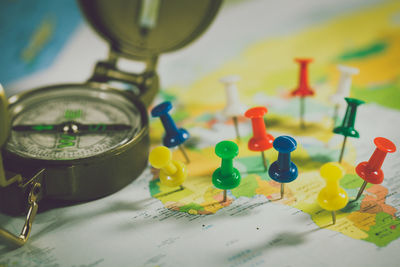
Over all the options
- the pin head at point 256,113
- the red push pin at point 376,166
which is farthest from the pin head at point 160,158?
the red push pin at point 376,166

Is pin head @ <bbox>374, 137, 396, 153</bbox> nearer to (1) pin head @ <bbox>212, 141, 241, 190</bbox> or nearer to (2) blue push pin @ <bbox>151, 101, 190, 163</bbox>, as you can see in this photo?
(1) pin head @ <bbox>212, 141, 241, 190</bbox>

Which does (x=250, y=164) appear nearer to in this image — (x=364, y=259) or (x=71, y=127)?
(x=364, y=259)

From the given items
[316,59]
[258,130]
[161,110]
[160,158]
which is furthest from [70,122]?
[316,59]

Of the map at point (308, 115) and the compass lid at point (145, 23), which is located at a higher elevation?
the compass lid at point (145, 23)

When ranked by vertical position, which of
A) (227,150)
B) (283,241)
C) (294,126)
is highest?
(227,150)

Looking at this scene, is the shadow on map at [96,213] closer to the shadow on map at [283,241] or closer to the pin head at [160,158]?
the pin head at [160,158]

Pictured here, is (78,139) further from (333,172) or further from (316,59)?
(316,59)
